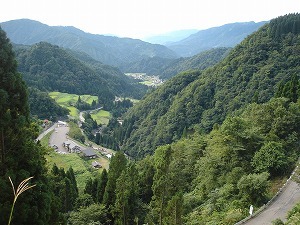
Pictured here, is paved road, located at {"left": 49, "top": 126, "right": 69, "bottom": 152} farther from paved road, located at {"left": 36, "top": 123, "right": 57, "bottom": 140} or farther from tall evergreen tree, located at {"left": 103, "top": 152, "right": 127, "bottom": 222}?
tall evergreen tree, located at {"left": 103, "top": 152, "right": 127, "bottom": 222}

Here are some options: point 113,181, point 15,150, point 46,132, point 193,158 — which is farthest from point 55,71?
point 15,150

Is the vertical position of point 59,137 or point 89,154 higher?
point 59,137

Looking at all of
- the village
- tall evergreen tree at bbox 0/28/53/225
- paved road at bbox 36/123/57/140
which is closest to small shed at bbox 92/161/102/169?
the village

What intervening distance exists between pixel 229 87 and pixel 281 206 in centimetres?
6483

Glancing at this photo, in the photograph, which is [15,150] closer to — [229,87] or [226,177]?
[226,177]

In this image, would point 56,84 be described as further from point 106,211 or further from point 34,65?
point 106,211

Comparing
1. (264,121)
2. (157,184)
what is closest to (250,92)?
(264,121)

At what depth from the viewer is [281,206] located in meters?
19.4

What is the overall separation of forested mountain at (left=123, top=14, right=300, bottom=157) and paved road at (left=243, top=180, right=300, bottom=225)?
155ft

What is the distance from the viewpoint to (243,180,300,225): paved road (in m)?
18.0

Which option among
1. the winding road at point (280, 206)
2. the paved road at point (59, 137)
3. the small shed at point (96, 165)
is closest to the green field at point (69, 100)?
the paved road at point (59, 137)

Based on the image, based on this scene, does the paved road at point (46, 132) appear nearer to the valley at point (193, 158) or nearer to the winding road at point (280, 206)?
the valley at point (193, 158)

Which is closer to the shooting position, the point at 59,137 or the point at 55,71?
the point at 59,137

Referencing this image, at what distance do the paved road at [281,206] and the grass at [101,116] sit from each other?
115412 millimetres
